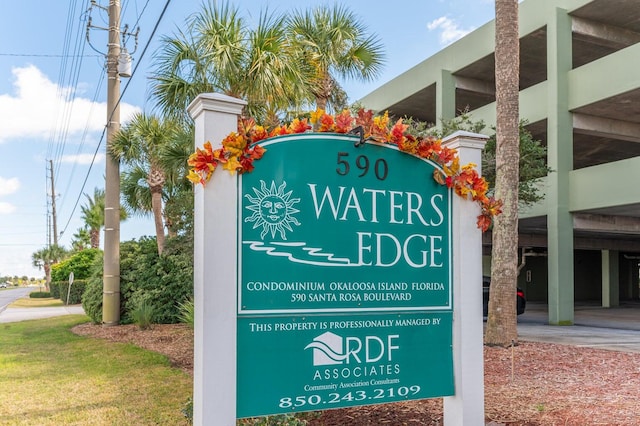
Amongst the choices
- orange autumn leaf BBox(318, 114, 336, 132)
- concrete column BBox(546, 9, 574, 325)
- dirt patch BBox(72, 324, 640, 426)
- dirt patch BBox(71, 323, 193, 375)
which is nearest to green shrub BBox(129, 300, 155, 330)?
dirt patch BBox(71, 323, 193, 375)

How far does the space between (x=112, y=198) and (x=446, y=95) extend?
499 inches

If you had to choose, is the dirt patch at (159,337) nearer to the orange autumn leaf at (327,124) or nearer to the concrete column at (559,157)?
the orange autumn leaf at (327,124)

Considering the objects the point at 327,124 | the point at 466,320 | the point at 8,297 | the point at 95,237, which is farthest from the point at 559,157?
the point at 8,297

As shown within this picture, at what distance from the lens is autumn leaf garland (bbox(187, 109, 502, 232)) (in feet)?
11.0

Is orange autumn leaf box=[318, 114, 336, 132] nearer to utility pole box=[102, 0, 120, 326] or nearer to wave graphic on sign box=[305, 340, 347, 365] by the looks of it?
wave graphic on sign box=[305, 340, 347, 365]

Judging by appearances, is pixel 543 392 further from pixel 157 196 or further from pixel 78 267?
pixel 78 267

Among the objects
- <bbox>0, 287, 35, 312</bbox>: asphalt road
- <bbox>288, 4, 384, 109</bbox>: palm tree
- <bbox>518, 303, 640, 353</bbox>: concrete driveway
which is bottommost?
<bbox>0, 287, 35, 312</bbox>: asphalt road

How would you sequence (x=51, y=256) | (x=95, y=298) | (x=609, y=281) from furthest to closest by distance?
(x=51, y=256) → (x=609, y=281) → (x=95, y=298)

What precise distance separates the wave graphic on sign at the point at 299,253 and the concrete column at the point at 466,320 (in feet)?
3.06

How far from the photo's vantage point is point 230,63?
33.2 feet

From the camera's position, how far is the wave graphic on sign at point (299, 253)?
3.41 metres

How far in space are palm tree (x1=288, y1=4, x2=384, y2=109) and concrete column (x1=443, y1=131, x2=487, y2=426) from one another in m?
8.72

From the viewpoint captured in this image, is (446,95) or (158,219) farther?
(446,95)

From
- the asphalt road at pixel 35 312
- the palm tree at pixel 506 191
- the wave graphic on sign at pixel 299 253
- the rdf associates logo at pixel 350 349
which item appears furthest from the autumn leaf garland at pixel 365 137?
the asphalt road at pixel 35 312
